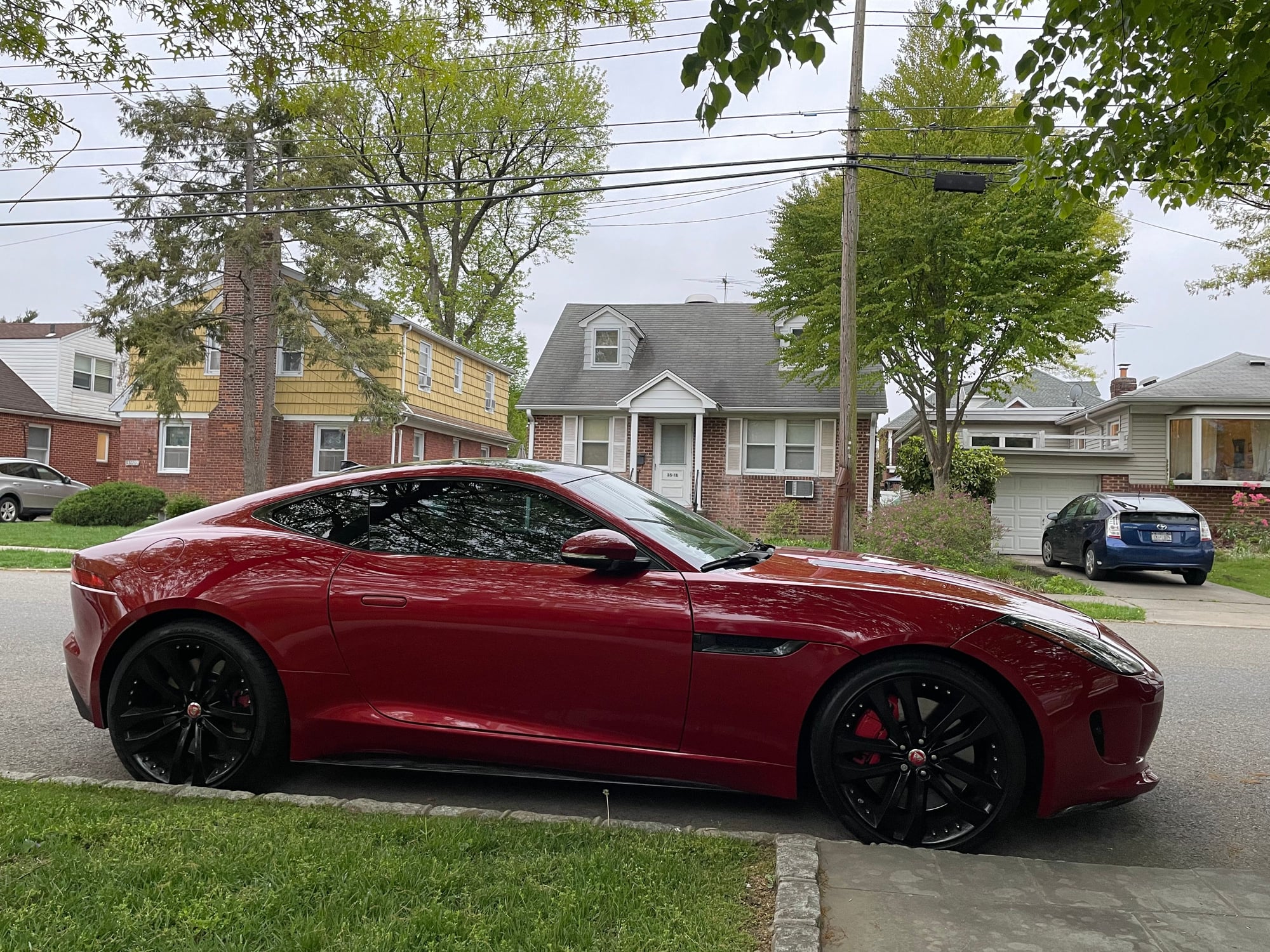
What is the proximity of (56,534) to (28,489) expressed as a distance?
306 inches

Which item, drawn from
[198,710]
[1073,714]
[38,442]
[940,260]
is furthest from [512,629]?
[38,442]

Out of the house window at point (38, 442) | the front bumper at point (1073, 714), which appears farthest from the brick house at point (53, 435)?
the front bumper at point (1073, 714)

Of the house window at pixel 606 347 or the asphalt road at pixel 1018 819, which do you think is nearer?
the asphalt road at pixel 1018 819

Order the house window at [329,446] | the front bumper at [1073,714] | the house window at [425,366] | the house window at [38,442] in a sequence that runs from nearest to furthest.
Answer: the front bumper at [1073,714], the house window at [329,446], the house window at [425,366], the house window at [38,442]

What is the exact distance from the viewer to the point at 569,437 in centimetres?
2570

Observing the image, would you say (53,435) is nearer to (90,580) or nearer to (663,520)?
(90,580)

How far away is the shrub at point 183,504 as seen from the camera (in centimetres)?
2019

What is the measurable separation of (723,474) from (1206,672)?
687 inches

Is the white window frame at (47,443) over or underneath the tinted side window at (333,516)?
over

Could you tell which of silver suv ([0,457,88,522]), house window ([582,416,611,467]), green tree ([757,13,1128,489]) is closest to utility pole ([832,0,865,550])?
green tree ([757,13,1128,489])

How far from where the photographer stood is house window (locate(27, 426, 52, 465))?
31.6 meters

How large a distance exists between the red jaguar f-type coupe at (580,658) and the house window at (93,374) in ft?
117

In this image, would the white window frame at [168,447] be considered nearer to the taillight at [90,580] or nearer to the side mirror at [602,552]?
the taillight at [90,580]

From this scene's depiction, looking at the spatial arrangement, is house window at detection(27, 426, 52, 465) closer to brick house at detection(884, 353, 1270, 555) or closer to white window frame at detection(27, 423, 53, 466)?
white window frame at detection(27, 423, 53, 466)
